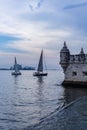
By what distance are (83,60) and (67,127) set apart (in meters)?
33.4

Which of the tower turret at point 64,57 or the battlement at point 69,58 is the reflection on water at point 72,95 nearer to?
the battlement at point 69,58

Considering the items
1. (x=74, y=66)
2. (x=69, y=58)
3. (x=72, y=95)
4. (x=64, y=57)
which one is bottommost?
(x=72, y=95)

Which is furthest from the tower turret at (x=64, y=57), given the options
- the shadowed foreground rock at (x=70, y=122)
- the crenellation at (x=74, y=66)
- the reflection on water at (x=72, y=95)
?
the shadowed foreground rock at (x=70, y=122)

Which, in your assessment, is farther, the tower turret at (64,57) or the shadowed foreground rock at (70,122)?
the tower turret at (64,57)

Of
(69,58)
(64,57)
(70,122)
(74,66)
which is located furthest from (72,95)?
(70,122)

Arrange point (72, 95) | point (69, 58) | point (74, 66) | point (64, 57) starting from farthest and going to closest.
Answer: point (64, 57), point (69, 58), point (74, 66), point (72, 95)

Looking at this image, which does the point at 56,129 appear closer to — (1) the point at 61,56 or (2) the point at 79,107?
(2) the point at 79,107

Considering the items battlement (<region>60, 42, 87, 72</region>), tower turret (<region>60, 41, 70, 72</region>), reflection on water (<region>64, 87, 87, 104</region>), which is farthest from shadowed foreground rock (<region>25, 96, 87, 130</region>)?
tower turret (<region>60, 41, 70, 72</region>)

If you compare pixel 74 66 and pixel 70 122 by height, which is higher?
pixel 74 66

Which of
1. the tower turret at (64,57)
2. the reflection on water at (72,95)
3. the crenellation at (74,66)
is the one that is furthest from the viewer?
the tower turret at (64,57)

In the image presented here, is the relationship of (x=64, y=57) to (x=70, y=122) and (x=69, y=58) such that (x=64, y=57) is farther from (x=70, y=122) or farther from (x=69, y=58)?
(x=70, y=122)

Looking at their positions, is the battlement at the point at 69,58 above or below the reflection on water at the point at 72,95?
above

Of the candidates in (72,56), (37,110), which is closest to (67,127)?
(37,110)

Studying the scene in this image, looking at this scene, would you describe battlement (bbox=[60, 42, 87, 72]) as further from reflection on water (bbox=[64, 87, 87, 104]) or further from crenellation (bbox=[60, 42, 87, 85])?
reflection on water (bbox=[64, 87, 87, 104])
